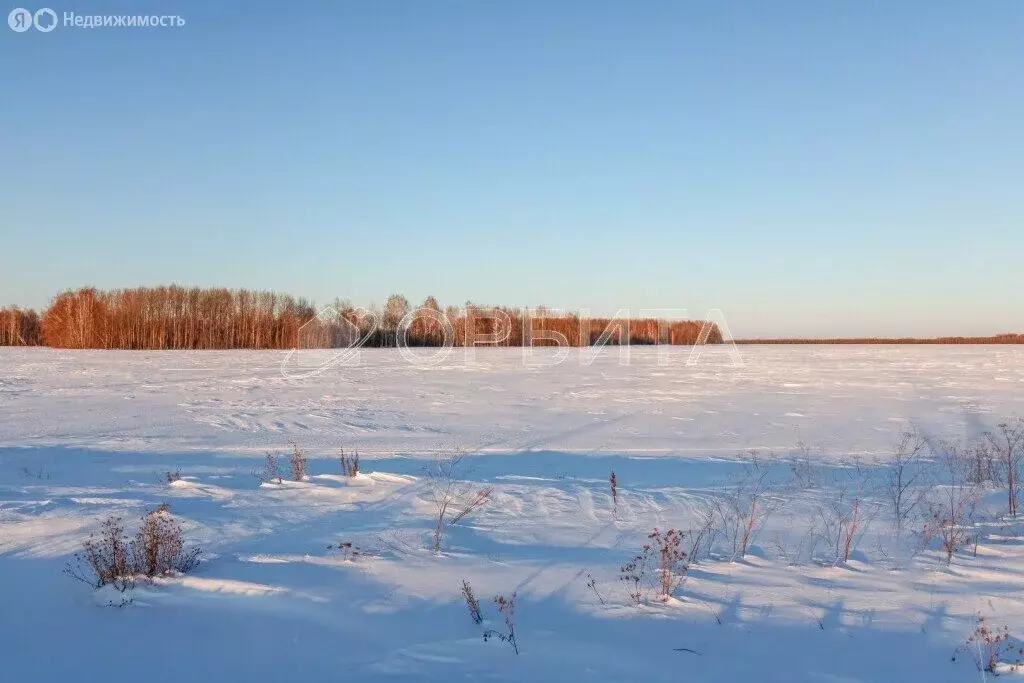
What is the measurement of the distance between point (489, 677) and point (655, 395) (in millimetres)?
14333

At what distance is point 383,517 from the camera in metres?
5.72

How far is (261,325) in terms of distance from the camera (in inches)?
2272

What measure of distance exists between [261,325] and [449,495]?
55.5 m

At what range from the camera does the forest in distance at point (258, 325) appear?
51206 millimetres

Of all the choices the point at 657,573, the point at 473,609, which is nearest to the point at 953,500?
the point at 657,573

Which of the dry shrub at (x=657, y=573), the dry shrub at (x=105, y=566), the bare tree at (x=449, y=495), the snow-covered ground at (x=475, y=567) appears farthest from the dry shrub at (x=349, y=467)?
the dry shrub at (x=657, y=573)

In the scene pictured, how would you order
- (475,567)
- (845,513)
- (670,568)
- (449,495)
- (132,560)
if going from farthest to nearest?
(449,495) < (845,513) < (475,567) < (132,560) < (670,568)

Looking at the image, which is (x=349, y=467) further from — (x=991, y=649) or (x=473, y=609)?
(x=991, y=649)

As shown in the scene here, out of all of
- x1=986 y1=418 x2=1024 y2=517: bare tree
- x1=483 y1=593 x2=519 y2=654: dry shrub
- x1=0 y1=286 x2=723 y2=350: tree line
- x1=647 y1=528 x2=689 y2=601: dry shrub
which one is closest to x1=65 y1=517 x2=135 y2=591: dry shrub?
x1=483 y1=593 x2=519 y2=654: dry shrub

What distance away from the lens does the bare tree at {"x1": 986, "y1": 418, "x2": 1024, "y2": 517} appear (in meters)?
6.06

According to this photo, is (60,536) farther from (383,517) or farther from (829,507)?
(829,507)

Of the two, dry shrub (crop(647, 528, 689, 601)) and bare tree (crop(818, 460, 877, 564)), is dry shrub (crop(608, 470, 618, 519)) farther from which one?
bare tree (crop(818, 460, 877, 564))

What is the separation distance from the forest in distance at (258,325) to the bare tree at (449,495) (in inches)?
1957

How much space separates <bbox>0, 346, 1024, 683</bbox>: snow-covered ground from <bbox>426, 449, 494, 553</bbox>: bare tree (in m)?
0.11
